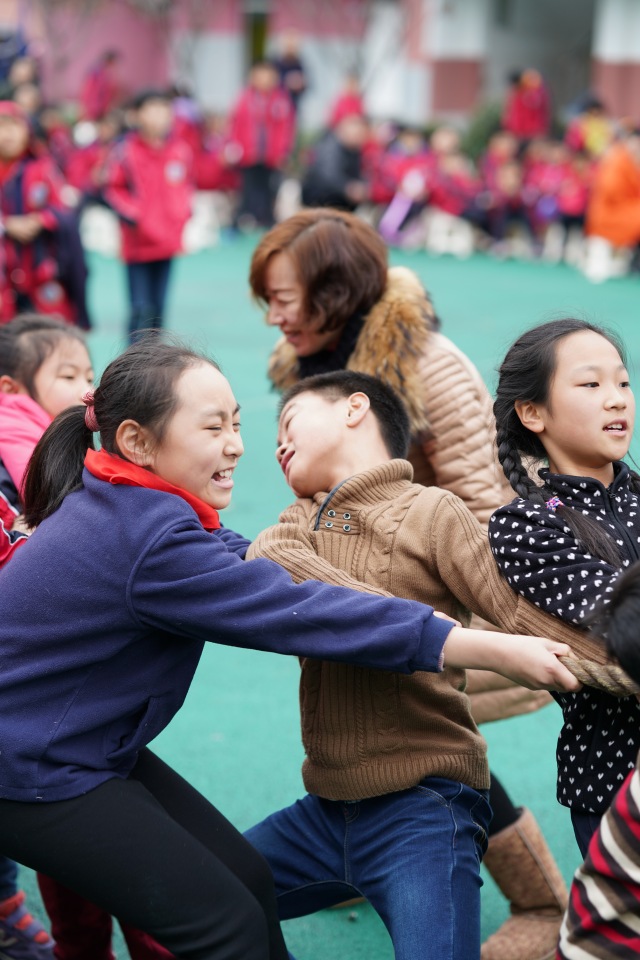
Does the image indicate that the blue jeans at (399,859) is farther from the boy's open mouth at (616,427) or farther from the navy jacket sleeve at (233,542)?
the boy's open mouth at (616,427)

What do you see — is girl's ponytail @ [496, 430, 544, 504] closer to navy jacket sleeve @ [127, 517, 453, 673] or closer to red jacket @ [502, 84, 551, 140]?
navy jacket sleeve @ [127, 517, 453, 673]

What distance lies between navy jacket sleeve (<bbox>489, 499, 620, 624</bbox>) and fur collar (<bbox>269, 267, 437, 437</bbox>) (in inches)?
33.8

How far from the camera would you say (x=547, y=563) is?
6.87 ft

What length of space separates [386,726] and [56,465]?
740 millimetres

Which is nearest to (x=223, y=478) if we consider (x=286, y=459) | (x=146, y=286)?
(x=286, y=459)

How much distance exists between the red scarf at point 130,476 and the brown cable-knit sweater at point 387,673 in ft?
0.46

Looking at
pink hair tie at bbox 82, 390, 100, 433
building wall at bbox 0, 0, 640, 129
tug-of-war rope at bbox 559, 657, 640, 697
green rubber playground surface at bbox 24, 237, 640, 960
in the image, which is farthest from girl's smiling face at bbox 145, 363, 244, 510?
building wall at bbox 0, 0, 640, 129

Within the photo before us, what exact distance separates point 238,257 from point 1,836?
13.6m

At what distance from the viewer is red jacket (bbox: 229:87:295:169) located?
56.7ft

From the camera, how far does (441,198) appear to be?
1620 cm

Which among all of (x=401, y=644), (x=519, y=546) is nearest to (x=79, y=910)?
(x=401, y=644)

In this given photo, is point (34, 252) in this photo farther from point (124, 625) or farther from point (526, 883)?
point (124, 625)

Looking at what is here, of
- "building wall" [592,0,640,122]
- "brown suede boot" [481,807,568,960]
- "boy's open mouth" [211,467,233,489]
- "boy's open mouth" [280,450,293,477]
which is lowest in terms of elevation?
"brown suede boot" [481,807,568,960]

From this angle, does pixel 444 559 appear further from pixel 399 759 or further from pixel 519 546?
pixel 399 759
